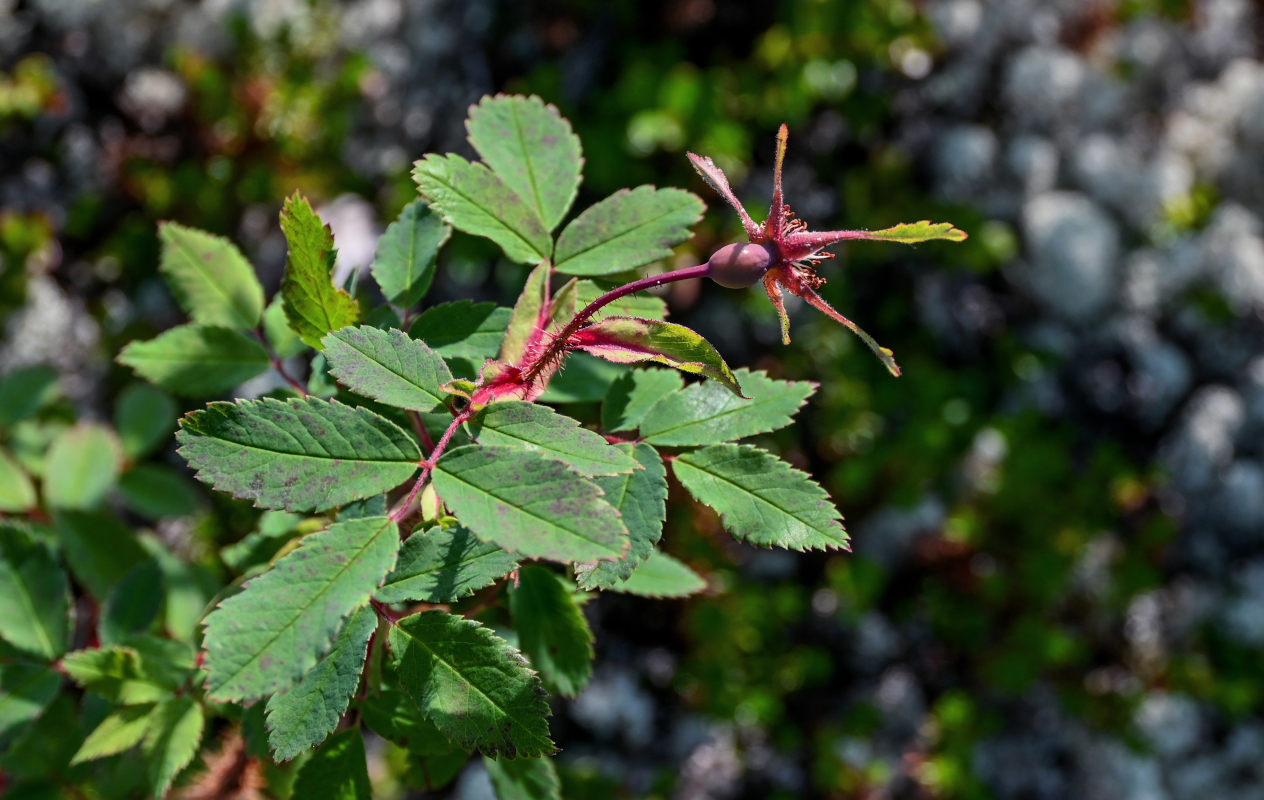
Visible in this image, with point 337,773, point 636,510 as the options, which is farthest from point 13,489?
point 636,510

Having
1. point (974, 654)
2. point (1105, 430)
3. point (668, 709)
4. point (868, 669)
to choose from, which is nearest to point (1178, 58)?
point (1105, 430)

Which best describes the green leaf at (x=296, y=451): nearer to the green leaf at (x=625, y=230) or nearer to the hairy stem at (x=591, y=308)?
the hairy stem at (x=591, y=308)

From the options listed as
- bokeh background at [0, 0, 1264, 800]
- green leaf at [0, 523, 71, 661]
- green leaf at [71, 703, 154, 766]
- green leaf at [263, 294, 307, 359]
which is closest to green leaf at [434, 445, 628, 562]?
green leaf at [263, 294, 307, 359]

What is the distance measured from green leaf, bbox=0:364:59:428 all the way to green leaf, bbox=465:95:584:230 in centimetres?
105

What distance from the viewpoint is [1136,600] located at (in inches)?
87.8

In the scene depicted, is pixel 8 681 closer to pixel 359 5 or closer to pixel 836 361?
pixel 836 361

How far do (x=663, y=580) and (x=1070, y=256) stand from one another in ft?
5.97

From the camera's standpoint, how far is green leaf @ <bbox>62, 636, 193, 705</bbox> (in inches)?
33.0

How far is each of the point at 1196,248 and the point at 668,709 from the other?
5.88ft

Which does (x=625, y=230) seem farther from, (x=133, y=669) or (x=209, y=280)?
(x=133, y=669)

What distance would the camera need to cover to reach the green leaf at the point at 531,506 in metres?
0.56

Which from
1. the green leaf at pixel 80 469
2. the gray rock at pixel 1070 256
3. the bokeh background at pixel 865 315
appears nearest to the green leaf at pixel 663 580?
the green leaf at pixel 80 469

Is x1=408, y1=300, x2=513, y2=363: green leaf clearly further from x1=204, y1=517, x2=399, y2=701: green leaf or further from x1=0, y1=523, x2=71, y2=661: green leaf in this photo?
x1=0, y1=523, x2=71, y2=661: green leaf

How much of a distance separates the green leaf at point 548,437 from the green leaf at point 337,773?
0.31 metres
